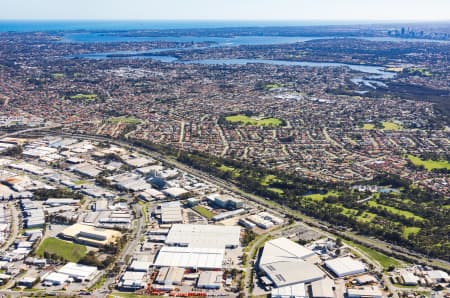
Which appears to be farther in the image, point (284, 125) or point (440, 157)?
point (284, 125)

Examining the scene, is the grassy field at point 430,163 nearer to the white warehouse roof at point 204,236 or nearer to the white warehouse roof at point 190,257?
the white warehouse roof at point 204,236

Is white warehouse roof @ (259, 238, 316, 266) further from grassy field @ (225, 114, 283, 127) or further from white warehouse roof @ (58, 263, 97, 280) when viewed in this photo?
grassy field @ (225, 114, 283, 127)

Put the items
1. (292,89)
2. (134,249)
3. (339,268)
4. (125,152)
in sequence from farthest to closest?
(292,89), (125,152), (134,249), (339,268)

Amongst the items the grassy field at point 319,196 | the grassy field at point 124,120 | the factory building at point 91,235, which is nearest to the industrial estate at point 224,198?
the factory building at point 91,235

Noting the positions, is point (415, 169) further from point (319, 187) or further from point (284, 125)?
point (284, 125)

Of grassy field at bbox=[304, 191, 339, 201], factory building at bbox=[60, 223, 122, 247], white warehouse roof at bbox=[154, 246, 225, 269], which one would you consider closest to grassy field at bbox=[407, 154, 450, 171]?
grassy field at bbox=[304, 191, 339, 201]

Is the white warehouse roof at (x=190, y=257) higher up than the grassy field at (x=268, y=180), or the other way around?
the grassy field at (x=268, y=180)

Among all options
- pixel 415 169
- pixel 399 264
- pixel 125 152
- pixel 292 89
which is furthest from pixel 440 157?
pixel 292 89
